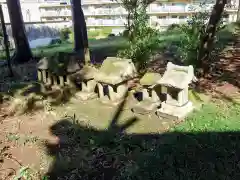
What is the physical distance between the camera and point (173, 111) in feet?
22.9

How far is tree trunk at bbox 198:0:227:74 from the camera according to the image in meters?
8.48

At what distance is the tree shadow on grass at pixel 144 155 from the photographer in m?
5.16

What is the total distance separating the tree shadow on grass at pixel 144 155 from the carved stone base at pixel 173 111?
27.8 inches

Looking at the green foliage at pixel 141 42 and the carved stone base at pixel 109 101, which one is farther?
the green foliage at pixel 141 42

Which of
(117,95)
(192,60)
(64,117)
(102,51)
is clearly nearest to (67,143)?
(64,117)

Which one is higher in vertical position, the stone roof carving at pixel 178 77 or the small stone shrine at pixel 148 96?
the stone roof carving at pixel 178 77

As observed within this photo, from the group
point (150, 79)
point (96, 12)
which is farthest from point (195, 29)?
point (96, 12)

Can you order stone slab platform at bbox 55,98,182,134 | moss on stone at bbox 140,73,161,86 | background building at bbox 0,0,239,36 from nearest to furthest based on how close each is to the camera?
1. stone slab platform at bbox 55,98,182,134
2. moss on stone at bbox 140,73,161,86
3. background building at bbox 0,0,239,36

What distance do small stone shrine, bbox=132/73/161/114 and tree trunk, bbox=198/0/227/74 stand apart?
6.90 ft

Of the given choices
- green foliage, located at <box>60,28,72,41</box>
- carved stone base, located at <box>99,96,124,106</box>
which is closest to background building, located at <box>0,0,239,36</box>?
green foliage, located at <box>60,28,72,41</box>

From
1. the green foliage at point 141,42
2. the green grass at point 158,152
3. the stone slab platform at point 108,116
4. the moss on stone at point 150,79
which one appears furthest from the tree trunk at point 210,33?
the stone slab platform at point 108,116

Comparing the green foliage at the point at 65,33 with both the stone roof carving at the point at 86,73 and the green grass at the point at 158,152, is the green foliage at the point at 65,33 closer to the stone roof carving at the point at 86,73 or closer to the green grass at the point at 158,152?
the stone roof carving at the point at 86,73

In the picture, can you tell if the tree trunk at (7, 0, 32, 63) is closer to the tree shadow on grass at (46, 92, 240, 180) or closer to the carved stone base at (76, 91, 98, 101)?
the carved stone base at (76, 91, 98, 101)

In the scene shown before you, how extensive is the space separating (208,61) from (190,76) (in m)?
A: 2.83
